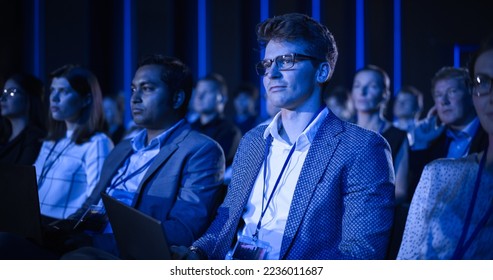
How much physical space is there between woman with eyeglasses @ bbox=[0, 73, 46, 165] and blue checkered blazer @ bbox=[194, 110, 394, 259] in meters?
2.44

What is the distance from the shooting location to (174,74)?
9.12 feet

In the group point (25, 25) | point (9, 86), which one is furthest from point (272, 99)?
point (25, 25)

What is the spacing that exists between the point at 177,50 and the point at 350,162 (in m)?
5.96

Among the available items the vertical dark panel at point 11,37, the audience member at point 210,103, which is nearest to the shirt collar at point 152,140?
the audience member at point 210,103

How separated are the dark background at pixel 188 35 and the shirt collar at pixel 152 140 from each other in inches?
63.6

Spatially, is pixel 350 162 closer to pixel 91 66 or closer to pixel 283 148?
pixel 283 148

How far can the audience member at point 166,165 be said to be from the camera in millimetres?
2346

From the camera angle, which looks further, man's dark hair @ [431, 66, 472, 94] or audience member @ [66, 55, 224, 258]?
man's dark hair @ [431, 66, 472, 94]

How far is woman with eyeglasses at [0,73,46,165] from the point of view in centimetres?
376

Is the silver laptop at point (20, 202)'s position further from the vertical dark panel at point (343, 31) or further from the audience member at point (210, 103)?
the audience member at point (210, 103)

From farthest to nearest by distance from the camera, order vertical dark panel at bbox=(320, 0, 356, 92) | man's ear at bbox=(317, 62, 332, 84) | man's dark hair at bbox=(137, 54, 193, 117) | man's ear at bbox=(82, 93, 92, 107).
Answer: vertical dark panel at bbox=(320, 0, 356, 92) → man's ear at bbox=(82, 93, 92, 107) → man's dark hair at bbox=(137, 54, 193, 117) → man's ear at bbox=(317, 62, 332, 84)

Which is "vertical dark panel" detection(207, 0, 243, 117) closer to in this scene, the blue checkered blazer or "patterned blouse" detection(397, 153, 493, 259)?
the blue checkered blazer

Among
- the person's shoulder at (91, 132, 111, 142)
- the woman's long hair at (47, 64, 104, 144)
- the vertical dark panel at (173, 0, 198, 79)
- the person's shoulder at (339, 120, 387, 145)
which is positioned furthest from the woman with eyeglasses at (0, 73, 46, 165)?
the vertical dark panel at (173, 0, 198, 79)

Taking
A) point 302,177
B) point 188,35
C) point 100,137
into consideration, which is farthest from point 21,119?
point 188,35
